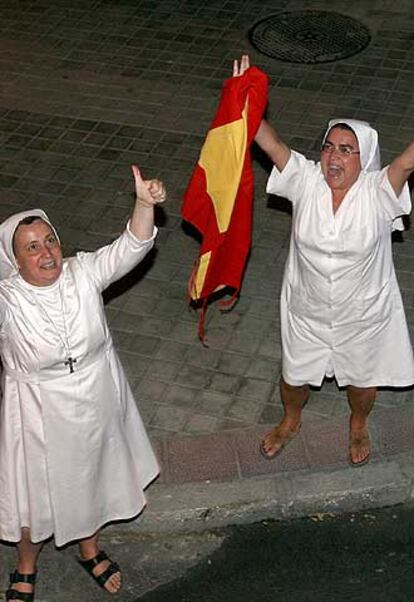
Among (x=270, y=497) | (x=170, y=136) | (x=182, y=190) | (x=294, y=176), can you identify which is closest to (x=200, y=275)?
(x=294, y=176)

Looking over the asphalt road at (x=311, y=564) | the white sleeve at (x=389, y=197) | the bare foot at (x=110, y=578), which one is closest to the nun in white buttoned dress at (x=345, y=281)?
the white sleeve at (x=389, y=197)

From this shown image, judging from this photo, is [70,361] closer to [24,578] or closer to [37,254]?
[37,254]

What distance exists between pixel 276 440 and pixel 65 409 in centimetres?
169

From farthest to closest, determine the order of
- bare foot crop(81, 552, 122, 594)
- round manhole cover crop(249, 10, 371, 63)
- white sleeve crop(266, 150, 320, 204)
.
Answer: round manhole cover crop(249, 10, 371, 63)
bare foot crop(81, 552, 122, 594)
white sleeve crop(266, 150, 320, 204)

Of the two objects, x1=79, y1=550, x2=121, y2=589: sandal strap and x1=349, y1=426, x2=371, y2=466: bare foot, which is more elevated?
x1=349, y1=426, x2=371, y2=466: bare foot

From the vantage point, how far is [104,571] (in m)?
6.36

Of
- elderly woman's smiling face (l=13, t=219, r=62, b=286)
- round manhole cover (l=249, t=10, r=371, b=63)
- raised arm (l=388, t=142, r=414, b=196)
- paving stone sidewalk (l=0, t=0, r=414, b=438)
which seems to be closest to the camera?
elderly woman's smiling face (l=13, t=219, r=62, b=286)

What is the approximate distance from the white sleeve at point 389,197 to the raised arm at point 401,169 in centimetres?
2

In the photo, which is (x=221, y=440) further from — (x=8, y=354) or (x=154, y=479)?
(x=8, y=354)

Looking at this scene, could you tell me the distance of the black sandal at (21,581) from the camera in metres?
6.23

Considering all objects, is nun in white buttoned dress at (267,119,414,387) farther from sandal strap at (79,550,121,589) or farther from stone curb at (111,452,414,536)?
sandal strap at (79,550,121,589)

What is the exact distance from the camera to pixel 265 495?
671cm

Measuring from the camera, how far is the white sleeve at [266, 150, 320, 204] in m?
6.04

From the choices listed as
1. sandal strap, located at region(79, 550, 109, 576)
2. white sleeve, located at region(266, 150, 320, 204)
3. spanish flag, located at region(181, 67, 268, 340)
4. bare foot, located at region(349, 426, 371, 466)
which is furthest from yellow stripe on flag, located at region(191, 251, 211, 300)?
sandal strap, located at region(79, 550, 109, 576)
